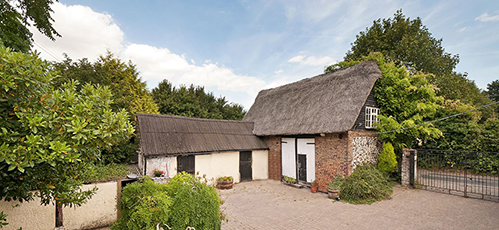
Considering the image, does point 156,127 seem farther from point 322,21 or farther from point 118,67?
point 118,67

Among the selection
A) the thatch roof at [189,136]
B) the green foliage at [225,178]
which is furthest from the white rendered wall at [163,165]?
the green foliage at [225,178]

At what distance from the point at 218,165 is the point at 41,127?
31.1 feet

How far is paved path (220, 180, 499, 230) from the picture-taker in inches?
256

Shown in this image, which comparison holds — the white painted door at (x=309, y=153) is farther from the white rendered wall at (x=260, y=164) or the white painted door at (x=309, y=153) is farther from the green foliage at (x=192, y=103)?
the green foliage at (x=192, y=103)

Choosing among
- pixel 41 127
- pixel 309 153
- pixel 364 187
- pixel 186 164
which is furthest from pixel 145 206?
pixel 309 153

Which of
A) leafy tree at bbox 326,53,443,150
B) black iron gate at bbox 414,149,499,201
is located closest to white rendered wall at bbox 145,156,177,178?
leafy tree at bbox 326,53,443,150

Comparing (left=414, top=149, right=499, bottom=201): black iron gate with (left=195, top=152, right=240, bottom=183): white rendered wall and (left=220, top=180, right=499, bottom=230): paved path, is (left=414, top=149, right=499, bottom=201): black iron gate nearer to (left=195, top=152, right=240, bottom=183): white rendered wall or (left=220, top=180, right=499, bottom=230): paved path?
(left=220, top=180, right=499, bottom=230): paved path

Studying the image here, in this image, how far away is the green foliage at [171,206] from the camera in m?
4.30

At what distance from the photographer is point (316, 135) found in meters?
11.0

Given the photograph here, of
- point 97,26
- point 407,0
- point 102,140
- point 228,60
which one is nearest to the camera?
point 102,140

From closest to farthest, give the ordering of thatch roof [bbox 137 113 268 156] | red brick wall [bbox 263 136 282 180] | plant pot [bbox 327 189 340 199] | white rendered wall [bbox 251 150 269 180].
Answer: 1. plant pot [bbox 327 189 340 199]
2. thatch roof [bbox 137 113 268 156]
3. red brick wall [bbox 263 136 282 180]
4. white rendered wall [bbox 251 150 269 180]

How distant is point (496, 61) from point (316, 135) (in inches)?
388

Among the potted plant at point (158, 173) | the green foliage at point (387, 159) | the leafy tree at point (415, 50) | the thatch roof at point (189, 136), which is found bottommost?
the potted plant at point (158, 173)

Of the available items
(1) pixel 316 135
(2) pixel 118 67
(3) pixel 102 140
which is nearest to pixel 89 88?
(3) pixel 102 140
